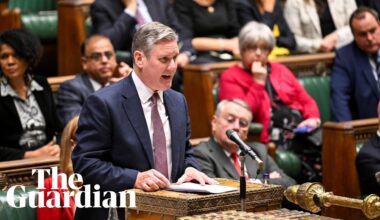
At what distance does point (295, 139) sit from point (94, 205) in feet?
6.75

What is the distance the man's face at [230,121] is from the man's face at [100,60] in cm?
80

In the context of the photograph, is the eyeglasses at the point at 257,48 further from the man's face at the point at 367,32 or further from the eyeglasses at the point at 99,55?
the eyeglasses at the point at 99,55

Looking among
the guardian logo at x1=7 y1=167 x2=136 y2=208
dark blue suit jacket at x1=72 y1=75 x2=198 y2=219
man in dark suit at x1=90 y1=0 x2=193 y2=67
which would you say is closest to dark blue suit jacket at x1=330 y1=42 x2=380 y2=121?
man in dark suit at x1=90 y1=0 x2=193 y2=67

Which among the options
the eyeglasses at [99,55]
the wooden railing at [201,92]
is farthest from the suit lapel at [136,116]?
the wooden railing at [201,92]

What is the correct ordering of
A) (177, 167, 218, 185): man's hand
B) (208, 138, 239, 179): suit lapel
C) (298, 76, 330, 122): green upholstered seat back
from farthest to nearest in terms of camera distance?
(298, 76, 330, 122): green upholstered seat back < (208, 138, 239, 179): suit lapel < (177, 167, 218, 185): man's hand

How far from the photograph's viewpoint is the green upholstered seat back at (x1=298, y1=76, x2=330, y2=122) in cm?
543

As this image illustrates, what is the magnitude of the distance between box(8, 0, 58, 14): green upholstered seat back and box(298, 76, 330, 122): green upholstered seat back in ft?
4.99

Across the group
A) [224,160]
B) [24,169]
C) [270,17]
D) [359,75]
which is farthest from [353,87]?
[24,169]

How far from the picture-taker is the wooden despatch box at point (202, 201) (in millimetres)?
2791

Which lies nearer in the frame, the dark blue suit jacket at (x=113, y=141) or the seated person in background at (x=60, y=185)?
the dark blue suit jacket at (x=113, y=141)

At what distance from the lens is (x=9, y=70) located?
15.0ft

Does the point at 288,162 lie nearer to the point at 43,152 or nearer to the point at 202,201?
the point at 43,152

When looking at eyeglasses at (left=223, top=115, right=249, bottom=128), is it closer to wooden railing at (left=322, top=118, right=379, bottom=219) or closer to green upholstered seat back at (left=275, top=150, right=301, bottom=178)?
wooden railing at (left=322, top=118, right=379, bottom=219)

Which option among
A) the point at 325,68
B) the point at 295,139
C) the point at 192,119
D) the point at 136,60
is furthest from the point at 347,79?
the point at 136,60
